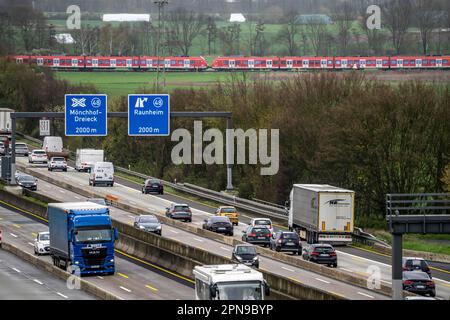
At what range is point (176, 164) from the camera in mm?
117000

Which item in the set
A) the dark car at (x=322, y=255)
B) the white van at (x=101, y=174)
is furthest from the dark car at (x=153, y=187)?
the dark car at (x=322, y=255)

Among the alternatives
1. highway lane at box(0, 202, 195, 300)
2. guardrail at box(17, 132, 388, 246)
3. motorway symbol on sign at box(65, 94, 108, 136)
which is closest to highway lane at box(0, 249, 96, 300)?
highway lane at box(0, 202, 195, 300)

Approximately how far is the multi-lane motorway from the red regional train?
234 feet

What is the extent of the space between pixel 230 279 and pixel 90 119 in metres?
45.6

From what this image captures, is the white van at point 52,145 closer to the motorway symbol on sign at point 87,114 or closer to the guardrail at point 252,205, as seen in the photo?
the guardrail at point 252,205

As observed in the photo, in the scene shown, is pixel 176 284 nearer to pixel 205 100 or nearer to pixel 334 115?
pixel 334 115

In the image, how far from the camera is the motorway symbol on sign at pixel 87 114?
7769 cm

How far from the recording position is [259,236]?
212 feet

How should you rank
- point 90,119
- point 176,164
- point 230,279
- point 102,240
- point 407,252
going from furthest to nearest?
point 176,164 → point 90,119 → point 407,252 → point 102,240 → point 230,279

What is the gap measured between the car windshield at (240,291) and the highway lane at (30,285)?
11464 mm

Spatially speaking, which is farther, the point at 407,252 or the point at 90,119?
the point at 90,119

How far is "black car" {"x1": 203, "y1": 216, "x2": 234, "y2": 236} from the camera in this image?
70375mm

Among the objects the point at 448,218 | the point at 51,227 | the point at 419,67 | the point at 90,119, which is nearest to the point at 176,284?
the point at 51,227

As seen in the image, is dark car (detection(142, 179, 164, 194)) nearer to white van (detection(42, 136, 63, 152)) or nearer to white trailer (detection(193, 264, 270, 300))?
white van (detection(42, 136, 63, 152))
